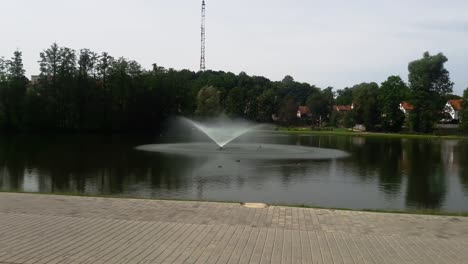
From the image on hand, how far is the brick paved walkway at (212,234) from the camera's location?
22.1 feet

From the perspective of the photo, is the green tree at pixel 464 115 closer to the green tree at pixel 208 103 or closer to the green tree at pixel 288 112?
the green tree at pixel 288 112

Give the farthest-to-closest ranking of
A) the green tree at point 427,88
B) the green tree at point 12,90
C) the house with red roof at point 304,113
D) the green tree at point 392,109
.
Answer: the house with red roof at point 304,113 < the green tree at point 392,109 < the green tree at point 427,88 < the green tree at point 12,90

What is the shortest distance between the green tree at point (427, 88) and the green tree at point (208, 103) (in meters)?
39.9

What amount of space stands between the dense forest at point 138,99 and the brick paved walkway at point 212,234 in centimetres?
6533

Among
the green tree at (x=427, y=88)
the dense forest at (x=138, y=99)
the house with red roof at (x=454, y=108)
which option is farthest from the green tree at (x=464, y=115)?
the house with red roof at (x=454, y=108)

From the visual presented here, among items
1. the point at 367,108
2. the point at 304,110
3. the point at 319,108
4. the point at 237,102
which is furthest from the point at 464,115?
the point at 304,110

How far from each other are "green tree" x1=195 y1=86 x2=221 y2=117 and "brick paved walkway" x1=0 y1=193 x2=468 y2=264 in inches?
3284

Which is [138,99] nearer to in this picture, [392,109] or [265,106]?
[265,106]

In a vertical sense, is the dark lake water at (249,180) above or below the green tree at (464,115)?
below

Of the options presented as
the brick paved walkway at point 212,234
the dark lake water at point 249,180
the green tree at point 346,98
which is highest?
the green tree at point 346,98

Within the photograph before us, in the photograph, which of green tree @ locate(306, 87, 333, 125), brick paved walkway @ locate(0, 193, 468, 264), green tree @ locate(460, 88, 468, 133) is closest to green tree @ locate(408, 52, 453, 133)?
green tree @ locate(460, 88, 468, 133)

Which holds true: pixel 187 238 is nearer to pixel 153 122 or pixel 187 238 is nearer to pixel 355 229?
pixel 355 229

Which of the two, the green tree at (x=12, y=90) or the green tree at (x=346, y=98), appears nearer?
the green tree at (x=12, y=90)

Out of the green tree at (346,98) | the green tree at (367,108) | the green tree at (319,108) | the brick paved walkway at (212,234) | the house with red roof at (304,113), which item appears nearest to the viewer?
the brick paved walkway at (212,234)
